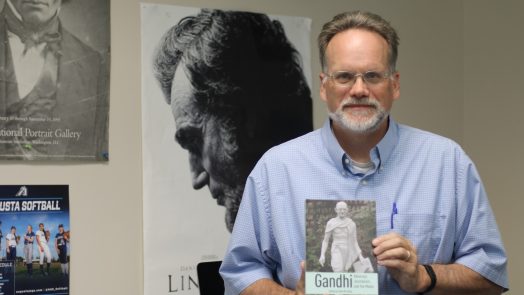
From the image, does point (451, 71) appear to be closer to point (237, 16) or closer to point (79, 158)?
point (237, 16)

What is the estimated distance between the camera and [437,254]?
1293mm

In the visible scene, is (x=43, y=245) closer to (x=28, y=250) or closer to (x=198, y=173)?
(x=28, y=250)

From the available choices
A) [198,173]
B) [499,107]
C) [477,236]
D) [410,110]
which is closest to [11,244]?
[198,173]

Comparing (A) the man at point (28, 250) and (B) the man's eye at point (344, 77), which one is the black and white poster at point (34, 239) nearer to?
(A) the man at point (28, 250)

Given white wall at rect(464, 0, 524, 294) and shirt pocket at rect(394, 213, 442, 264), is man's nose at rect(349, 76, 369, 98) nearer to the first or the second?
shirt pocket at rect(394, 213, 442, 264)

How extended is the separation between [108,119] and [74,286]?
577 millimetres

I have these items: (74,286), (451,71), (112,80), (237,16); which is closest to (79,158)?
(112,80)

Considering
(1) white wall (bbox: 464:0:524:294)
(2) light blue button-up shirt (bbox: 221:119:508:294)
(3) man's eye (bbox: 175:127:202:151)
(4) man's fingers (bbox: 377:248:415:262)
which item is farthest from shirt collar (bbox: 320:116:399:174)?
(1) white wall (bbox: 464:0:524:294)

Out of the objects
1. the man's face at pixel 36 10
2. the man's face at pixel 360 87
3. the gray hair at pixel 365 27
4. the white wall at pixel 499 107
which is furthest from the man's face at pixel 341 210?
the white wall at pixel 499 107

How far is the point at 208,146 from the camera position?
2178mm

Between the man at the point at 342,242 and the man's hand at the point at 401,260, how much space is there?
4 centimetres

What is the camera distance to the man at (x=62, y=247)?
192cm

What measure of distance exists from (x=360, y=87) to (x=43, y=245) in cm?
120

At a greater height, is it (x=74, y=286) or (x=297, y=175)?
(x=297, y=175)
